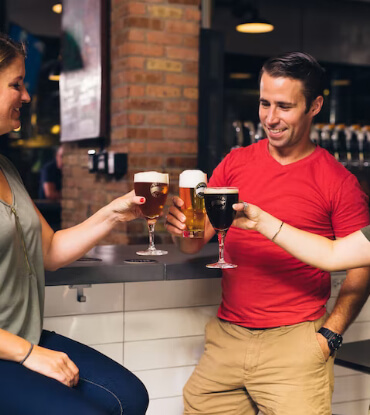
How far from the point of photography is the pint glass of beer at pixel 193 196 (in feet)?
5.89

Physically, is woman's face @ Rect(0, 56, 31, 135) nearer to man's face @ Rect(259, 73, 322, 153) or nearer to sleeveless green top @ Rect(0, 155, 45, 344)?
sleeveless green top @ Rect(0, 155, 45, 344)

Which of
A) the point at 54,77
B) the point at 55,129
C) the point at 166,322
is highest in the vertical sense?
the point at 54,77

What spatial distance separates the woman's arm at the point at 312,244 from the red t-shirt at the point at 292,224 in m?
0.11

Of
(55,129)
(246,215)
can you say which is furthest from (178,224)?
(55,129)

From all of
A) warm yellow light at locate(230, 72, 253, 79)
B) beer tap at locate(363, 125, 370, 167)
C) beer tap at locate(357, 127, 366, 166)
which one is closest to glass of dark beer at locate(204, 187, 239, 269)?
beer tap at locate(357, 127, 366, 166)

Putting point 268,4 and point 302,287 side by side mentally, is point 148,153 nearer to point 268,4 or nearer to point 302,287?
point 302,287

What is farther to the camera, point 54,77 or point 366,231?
point 54,77

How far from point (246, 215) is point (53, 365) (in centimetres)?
60

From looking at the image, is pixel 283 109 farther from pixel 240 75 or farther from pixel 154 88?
pixel 240 75

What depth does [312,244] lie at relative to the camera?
5.59 ft

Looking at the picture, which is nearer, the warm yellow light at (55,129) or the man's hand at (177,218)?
the man's hand at (177,218)

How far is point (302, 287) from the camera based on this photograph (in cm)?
187

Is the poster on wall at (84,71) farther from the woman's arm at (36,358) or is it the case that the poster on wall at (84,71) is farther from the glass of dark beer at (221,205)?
the woman's arm at (36,358)

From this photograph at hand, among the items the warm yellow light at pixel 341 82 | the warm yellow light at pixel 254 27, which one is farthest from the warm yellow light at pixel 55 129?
the warm yellow light at pixel 341 82
